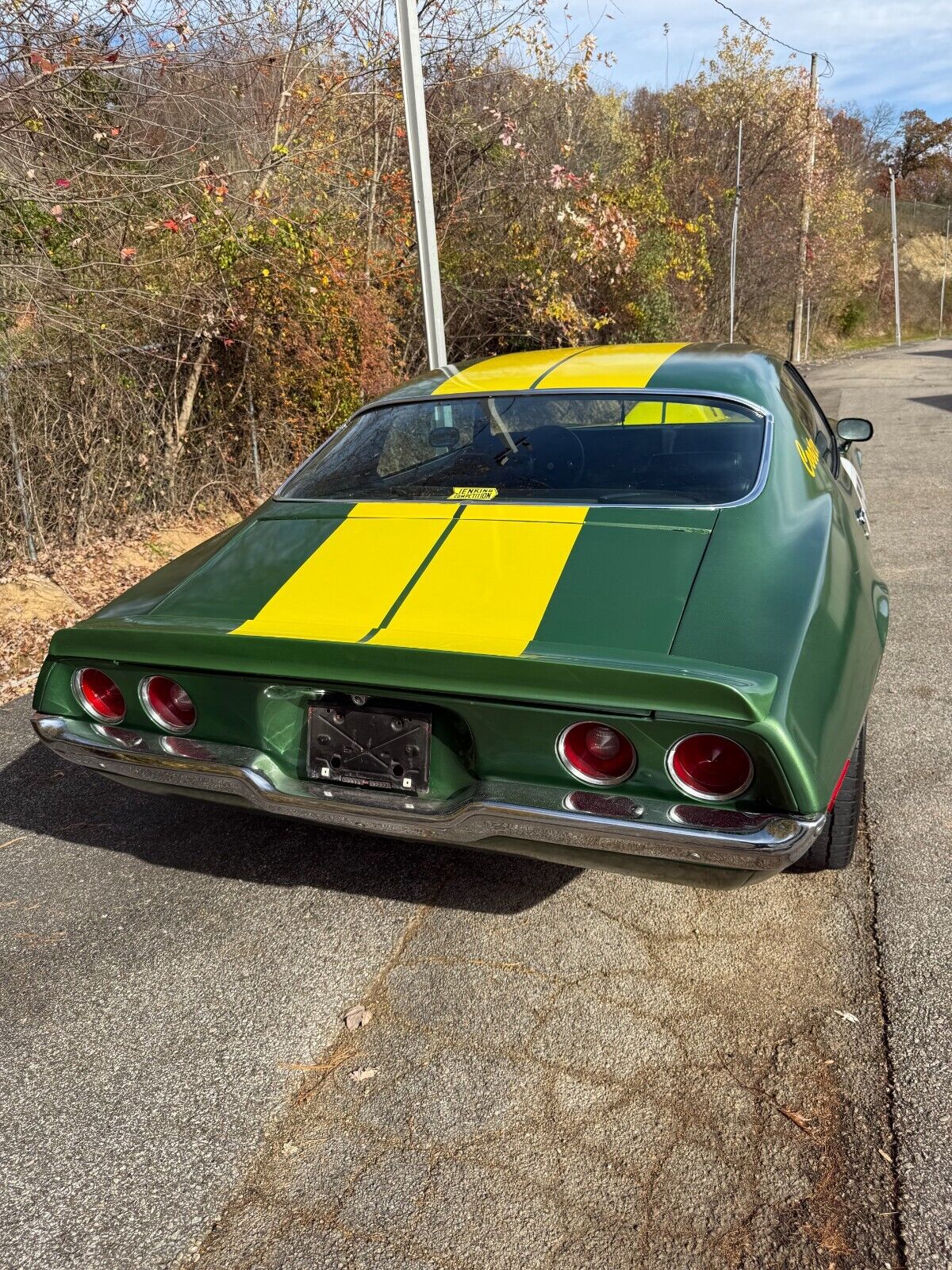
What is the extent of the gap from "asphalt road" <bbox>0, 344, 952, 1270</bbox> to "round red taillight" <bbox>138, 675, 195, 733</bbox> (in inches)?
24.4

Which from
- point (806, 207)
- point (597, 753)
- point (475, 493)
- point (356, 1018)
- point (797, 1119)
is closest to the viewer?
point (797, 1119)

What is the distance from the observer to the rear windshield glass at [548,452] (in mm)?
2814

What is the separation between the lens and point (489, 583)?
2.41m

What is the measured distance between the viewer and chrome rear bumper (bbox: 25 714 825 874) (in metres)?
1.99

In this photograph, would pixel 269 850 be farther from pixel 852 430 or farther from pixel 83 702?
pixel 852 430

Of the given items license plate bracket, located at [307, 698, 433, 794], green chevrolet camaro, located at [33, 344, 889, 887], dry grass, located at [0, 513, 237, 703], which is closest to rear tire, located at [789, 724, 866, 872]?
green chevrolet camaro, located at [33, 344, 889, 887]

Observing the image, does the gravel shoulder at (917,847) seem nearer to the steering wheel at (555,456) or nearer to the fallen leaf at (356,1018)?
the fallen leaf at (356,1018)

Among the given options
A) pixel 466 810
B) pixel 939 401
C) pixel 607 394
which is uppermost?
pixel 607 394

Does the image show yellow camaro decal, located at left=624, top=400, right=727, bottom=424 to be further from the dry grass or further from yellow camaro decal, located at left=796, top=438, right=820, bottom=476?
the dry grass

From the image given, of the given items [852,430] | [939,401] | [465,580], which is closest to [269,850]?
[465,580]

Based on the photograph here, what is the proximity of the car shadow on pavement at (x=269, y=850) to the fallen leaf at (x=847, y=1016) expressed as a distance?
0.84 meters

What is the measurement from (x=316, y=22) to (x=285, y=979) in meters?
7.89

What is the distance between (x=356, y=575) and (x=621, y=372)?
1317 millimetres

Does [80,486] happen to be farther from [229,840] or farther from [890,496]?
[890,496]
